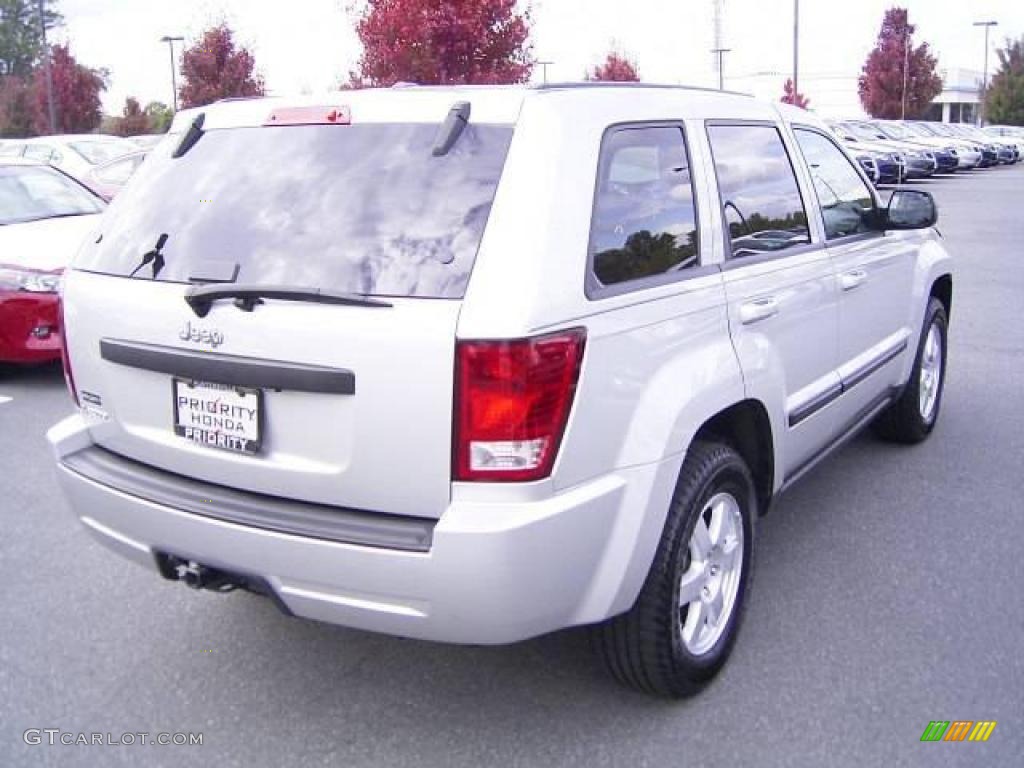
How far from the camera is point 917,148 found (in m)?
28.2

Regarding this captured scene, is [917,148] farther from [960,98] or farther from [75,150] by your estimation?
[960,98]

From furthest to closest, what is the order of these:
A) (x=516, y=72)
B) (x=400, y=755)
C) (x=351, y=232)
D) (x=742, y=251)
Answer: (x=516, y=72), (x=742, y=251), (x=400, y=755), (x=351, y=232)

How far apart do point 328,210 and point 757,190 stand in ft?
5.39

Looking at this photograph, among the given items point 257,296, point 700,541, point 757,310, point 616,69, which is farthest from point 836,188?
point 616,69

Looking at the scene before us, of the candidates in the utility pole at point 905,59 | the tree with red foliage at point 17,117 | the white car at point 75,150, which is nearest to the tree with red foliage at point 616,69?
the utility pole at point 905,59

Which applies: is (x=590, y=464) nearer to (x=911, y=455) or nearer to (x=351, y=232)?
(x=351, y=232)

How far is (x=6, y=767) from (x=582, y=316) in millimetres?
2032

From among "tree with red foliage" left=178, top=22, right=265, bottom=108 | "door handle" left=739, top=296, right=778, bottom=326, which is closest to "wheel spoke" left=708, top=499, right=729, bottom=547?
"door handle" left=739, top=296, right=778, bottom=326

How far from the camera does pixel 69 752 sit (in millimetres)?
2951

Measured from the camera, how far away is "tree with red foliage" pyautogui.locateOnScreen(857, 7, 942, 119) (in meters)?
49.6

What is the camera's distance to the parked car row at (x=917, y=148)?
982 inches

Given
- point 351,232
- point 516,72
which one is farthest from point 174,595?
point 516,72

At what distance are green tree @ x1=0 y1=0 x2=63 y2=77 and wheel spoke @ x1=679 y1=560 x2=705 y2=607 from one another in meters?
84.4

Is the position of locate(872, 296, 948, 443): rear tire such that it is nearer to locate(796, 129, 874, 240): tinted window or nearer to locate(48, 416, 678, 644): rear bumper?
locate(796, 129, 874, 240): tinted window
